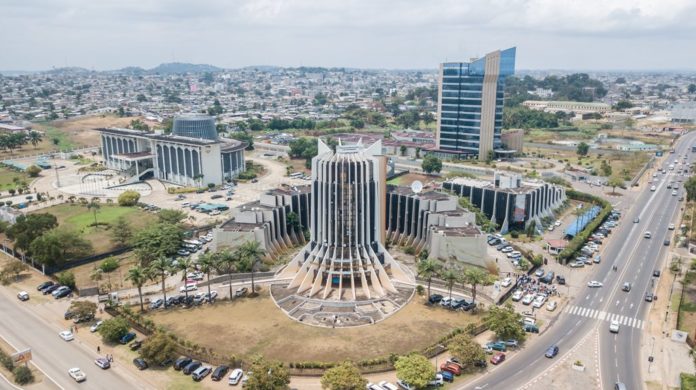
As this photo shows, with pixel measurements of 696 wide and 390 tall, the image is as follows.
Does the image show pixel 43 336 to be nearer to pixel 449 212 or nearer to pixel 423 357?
pixel 423 357

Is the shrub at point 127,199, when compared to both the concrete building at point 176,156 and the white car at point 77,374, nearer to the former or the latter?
the concrete building at point 176,156

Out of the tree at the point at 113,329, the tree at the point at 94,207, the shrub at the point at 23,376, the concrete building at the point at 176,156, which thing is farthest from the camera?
the concrete building at the point at 176,156

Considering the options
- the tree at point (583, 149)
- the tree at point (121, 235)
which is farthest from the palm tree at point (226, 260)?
the tree at point (583, 149)

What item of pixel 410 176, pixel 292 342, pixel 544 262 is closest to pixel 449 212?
pixel 544 262

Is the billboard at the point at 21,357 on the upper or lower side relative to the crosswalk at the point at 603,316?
upper

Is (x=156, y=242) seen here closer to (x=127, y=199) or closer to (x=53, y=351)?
(x=53, y=351)
